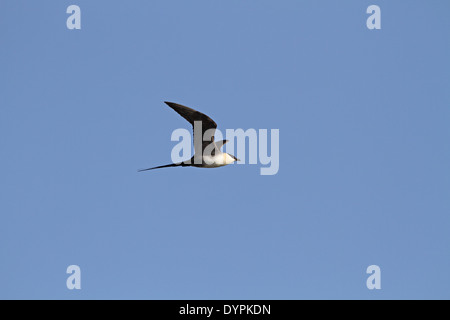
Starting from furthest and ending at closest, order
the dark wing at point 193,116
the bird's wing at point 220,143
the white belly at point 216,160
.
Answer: the white belly at point 216,160 → the bird's wing at point 220,143 → the dark wing at point 193,116

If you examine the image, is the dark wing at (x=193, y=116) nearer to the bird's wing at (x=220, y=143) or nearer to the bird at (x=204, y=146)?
the bird at (x=204, y=146)

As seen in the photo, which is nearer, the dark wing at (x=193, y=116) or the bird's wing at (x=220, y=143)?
the dark wing at (x=193, y=116)

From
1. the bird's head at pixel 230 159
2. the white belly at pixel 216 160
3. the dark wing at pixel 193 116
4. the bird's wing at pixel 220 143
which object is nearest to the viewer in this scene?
the dark wing at pixel 193 116

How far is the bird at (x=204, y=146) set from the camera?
19.5 meters

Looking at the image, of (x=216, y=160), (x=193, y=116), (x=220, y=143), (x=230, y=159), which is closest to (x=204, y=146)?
(x=220, y=143)

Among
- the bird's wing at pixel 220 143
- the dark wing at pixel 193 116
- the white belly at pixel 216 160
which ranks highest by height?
the dark wing at pixel 193 116

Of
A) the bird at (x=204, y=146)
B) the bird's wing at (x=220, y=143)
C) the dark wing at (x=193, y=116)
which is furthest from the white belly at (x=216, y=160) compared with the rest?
the dark wing at (x=193, y=116)

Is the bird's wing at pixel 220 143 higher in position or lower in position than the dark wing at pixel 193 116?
lower

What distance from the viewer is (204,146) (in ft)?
68.8

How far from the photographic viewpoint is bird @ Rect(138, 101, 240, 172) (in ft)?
64.0
